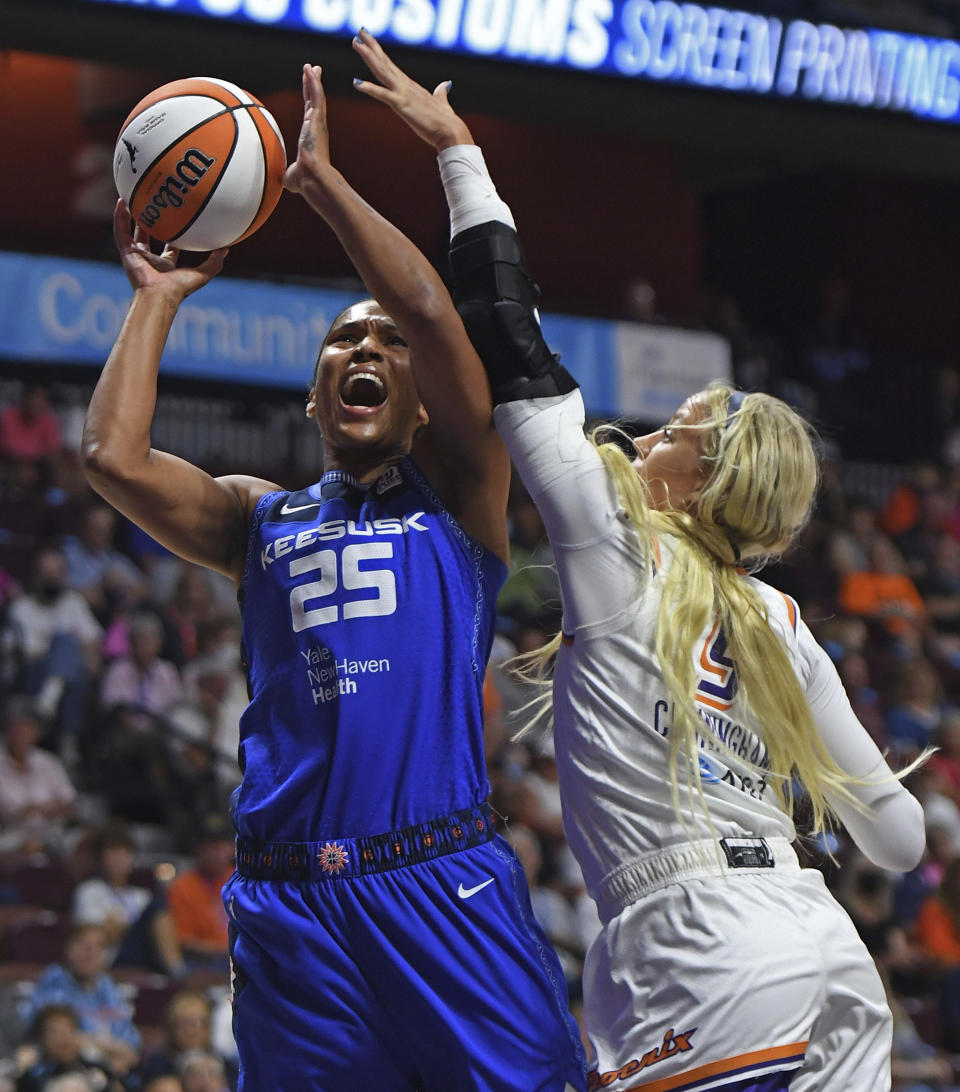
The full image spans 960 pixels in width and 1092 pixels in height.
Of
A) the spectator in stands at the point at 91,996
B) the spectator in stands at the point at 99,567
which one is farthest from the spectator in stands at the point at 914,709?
the spectator in stands at the point at 91,996

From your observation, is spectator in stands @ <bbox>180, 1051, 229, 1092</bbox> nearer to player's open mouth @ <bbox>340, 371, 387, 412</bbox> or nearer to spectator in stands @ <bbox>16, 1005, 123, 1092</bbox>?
spectator in stands @ <bbox>16, 1005, 123, 1092</bbox>

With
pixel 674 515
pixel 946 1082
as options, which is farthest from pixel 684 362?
pixel 674 515

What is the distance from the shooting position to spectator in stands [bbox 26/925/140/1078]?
6785 mm

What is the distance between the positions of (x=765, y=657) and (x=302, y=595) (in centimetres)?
86

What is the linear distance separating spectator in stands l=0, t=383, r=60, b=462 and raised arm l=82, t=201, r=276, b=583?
23.6 feet

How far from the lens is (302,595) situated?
2.91m

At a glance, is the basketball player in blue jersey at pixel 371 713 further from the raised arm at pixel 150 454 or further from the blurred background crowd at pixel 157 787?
the blurred background crowd at pixel 157 787

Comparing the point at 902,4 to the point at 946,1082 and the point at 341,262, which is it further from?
the point at 946,1082

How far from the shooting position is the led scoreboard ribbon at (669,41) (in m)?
9.45

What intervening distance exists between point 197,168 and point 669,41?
8.07 metres

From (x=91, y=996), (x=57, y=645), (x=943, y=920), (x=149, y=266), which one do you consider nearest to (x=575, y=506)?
(x=149, y=266)

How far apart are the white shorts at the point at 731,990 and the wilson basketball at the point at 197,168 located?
4.98ft

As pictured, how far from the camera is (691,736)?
9.10 feet

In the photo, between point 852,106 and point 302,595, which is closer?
point 302,595
